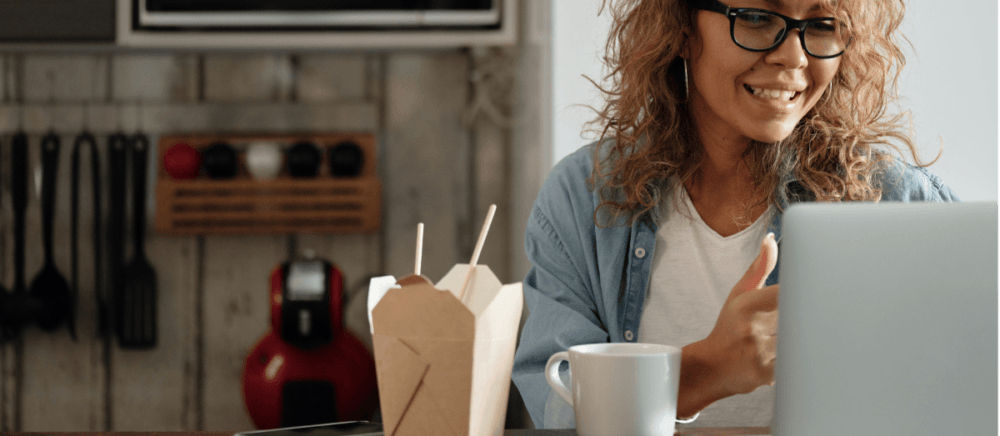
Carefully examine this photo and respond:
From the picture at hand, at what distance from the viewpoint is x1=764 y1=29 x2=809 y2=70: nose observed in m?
0.97

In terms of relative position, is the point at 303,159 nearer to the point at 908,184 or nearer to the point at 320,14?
the point at 320,14

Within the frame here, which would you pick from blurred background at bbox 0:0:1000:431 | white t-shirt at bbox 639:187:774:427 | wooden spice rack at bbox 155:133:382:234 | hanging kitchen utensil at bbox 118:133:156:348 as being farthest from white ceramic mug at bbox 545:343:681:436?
hanging kitchen utensil at bbox 118:133:156:348

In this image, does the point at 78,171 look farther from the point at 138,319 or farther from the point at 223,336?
the point at 223,336

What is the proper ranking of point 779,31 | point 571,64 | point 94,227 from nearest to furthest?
1. point 779,31
2. point 571,64
3. point 94,227

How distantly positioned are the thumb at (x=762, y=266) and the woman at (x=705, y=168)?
1.02ft

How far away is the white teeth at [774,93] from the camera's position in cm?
100

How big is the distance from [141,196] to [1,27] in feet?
1.84

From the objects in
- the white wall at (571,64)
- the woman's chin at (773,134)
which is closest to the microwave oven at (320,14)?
the white wall at (571,64)

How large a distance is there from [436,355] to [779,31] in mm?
644

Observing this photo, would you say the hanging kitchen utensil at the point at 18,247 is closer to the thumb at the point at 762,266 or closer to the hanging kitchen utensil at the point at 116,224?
the hanging kitchen utensil at the point at 116,224

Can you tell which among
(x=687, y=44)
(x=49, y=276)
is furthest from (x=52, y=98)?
(x=687, y=44)

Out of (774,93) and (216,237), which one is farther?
(216,237)

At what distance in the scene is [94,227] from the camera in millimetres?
2176

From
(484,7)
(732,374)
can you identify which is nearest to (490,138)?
(484,7)
